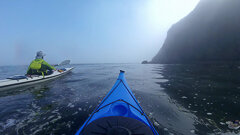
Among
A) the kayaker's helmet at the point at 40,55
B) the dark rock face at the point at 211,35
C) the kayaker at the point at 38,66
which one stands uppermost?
the dark rock face at the point at 211,35

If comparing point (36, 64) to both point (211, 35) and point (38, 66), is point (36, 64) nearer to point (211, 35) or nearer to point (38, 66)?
point (38, 66)

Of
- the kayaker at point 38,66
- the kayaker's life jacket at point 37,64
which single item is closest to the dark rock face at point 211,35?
the kayaker at point 38,66

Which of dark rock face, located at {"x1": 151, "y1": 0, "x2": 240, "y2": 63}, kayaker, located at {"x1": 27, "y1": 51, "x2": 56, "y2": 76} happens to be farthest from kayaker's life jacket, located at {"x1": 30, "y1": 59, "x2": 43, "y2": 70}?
dark rock face, located at {"x1": 151, "y1": 0, "x2": 240, "y2": 63}

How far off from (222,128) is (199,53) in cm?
6610

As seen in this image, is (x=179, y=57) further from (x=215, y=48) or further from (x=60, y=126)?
(x=60, y=126)

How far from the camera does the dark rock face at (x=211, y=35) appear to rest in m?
42.0

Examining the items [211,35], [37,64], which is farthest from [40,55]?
[211,35]

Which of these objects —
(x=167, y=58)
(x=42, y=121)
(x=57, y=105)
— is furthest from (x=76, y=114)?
(x=167, y=58)

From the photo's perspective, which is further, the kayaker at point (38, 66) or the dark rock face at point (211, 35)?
the dark rock face at point (211, 35)

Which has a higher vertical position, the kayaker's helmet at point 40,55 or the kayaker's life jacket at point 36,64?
the kayaker's helmet at point 40,55

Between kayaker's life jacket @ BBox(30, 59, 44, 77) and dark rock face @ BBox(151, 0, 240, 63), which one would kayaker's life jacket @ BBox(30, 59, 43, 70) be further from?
dark rock face @ BBox(151, 0, 240, 63)

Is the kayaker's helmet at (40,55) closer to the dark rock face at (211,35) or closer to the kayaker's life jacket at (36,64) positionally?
the kayaker's life jacket at (36,64)

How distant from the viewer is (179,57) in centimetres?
6475

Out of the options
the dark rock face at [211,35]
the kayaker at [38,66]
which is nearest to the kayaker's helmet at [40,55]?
the kayaker at [38,66]
